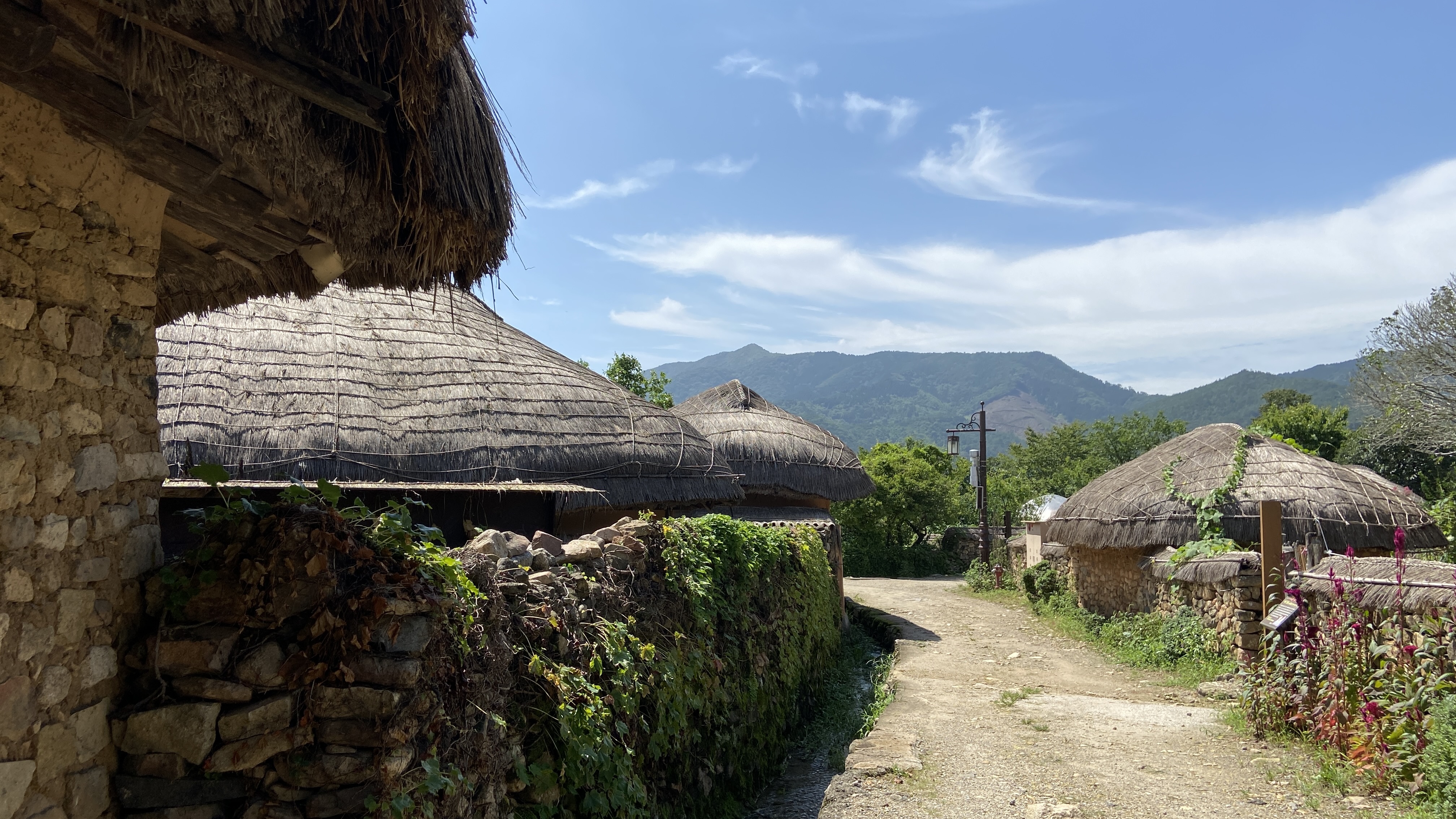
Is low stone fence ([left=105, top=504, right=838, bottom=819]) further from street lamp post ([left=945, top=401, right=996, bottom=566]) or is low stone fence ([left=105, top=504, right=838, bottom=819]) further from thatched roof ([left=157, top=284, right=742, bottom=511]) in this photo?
street lamp post ([left=945, top=401, right=996, bottom=566])

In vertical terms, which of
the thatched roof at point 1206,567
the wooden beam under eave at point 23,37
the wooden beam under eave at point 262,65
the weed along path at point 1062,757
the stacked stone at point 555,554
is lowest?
the weed along path at point 1062,757

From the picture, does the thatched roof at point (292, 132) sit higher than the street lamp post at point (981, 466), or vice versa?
the thatched roof at point (292, 132)

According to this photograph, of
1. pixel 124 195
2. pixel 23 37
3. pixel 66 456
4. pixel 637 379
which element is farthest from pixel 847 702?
pixel 637 379

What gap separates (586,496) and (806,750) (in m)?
3.07

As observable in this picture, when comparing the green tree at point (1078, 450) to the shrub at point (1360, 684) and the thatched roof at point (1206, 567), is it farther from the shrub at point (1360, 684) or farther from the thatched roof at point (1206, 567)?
the shrub at point (1360, 684)

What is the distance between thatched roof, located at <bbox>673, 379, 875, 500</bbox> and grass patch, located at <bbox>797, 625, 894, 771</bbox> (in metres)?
4.73

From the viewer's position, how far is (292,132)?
3.11 meters

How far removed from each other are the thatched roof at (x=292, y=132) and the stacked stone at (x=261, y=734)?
5.44ft

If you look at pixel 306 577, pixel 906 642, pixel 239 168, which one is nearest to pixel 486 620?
pixel 306 577

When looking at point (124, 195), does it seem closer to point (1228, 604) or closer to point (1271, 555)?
point (1271, 555)

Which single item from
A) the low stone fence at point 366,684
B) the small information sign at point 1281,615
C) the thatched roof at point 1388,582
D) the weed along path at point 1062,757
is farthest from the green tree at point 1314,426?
the low stone fence at point 366,684

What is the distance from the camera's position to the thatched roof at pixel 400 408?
7488 millimetres

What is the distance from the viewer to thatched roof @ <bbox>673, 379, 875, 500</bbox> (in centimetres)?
1711

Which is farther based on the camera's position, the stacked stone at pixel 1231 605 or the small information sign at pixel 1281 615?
the stacked stone at pixel 1231 605
